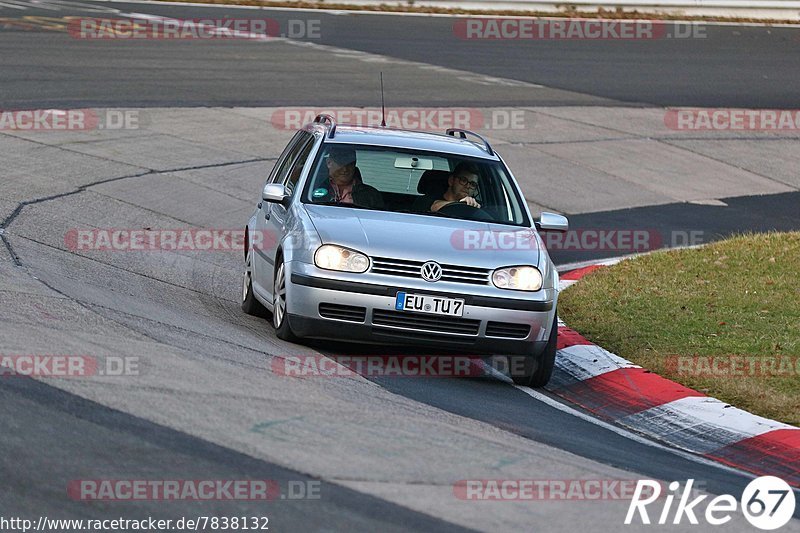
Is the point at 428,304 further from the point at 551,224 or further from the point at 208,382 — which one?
the point at 208,382

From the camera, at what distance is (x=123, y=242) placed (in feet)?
41.5

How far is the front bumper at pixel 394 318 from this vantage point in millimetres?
8742

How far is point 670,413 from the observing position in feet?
28.6

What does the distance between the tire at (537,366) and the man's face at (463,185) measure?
53.5 inches

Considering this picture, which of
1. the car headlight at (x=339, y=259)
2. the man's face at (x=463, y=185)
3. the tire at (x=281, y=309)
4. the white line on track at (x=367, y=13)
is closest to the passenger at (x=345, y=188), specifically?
the man's face at (x=463, y=185)

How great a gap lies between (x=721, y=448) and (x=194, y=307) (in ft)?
13.9

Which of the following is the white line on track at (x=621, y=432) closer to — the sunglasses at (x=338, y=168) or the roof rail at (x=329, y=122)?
the sunglasses at (x=338, y=168)

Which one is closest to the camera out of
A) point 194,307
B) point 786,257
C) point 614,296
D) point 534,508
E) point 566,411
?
point 534,508

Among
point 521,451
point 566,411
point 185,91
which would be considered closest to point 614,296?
point 566,411

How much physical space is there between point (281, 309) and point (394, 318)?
0.94 metres

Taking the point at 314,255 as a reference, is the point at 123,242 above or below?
below

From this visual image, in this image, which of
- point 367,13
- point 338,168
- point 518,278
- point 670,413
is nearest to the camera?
point 670,413

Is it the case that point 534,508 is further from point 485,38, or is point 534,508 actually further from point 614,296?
point 485,38

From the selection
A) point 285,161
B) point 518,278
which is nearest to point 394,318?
point 518,278
